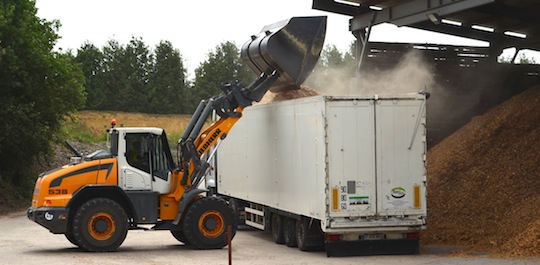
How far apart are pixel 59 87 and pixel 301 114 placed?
20.2m

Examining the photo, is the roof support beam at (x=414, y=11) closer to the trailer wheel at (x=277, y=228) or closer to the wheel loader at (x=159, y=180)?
the wheel loader at (x=159, y=180)

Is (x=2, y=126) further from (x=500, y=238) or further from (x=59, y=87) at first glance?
(x=500, y=238)

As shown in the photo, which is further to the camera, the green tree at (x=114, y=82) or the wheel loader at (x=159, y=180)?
the green tree at (x=114, y=82)

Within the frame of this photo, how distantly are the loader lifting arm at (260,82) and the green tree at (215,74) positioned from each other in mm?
60542

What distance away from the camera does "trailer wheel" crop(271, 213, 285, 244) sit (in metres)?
21.3

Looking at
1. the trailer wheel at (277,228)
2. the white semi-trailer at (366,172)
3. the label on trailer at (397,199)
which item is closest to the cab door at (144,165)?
the trailer wheel at (277,228)

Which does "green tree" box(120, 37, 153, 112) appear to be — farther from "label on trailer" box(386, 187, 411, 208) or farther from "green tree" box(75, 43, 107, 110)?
"label on trailer" box(386, 187, 411, 208)

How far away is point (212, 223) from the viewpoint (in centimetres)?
2061

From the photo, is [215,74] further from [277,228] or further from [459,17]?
[277,228]

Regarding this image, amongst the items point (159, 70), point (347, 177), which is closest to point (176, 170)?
point (347, 177)

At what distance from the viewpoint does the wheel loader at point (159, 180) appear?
20.0 metres

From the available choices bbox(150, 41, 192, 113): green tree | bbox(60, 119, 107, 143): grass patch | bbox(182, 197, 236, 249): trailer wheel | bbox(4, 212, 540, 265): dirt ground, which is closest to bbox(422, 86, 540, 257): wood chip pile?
bbox(4, 212, 540, 265): dirt ground

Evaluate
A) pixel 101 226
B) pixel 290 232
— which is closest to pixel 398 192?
pixel 290 232

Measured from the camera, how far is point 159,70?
82875mm
